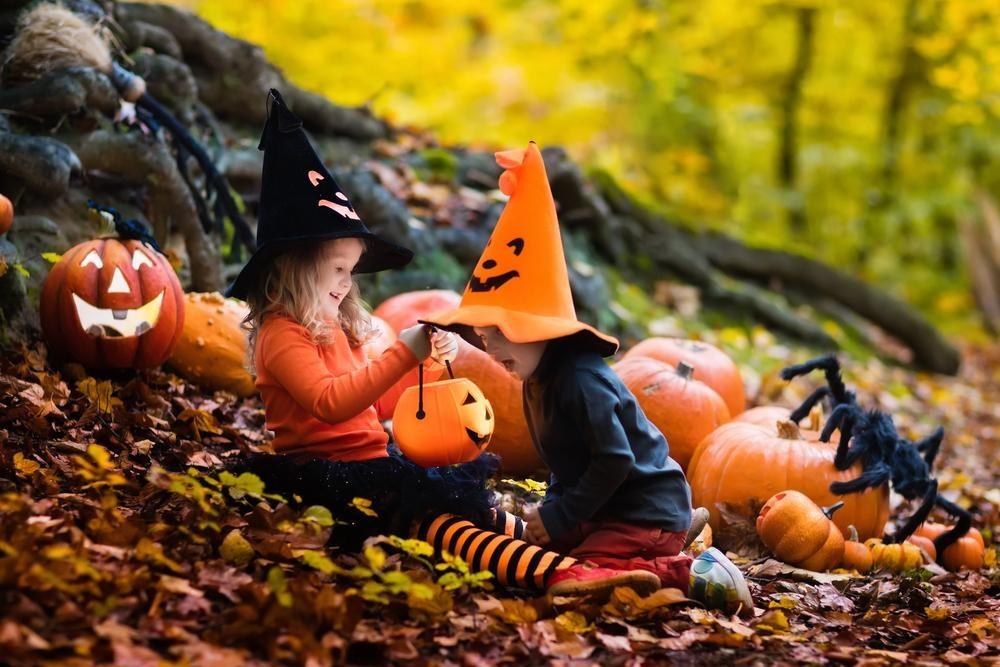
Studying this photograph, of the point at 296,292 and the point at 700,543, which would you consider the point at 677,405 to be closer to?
the point at 700,543

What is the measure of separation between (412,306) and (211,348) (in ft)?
3.99

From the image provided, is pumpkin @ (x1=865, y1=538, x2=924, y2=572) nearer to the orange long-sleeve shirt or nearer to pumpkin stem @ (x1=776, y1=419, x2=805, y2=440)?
pumpkin stem @ (x1=776, y1=419, x2=805, y2=440)

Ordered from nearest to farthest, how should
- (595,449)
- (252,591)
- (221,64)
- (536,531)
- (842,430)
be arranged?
1. (252,591)
2. (595,449)
3. (536,531)
4. (842,430)
5. (221,64)

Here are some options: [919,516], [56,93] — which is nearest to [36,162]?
[56,93]

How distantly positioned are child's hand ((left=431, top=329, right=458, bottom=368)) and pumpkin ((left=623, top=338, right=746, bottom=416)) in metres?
2.20

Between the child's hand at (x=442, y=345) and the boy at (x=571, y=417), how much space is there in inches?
2.8

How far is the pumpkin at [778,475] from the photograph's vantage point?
443 centimetres

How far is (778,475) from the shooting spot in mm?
4422

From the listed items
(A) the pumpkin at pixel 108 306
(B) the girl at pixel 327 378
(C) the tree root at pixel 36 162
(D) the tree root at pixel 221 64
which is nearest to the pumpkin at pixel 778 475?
(B) the girl at pixel 327 378

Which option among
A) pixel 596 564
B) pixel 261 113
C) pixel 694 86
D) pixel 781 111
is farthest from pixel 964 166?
pixel 596 564

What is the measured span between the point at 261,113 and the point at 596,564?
5.27m

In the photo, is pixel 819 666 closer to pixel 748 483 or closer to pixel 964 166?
pixel 748 483

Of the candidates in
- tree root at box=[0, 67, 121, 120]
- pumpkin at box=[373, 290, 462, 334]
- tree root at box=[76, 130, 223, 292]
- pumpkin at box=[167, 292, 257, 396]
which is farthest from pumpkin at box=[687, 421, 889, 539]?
tree root at box=[0, 67, 121, 120]

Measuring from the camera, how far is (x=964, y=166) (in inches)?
701
